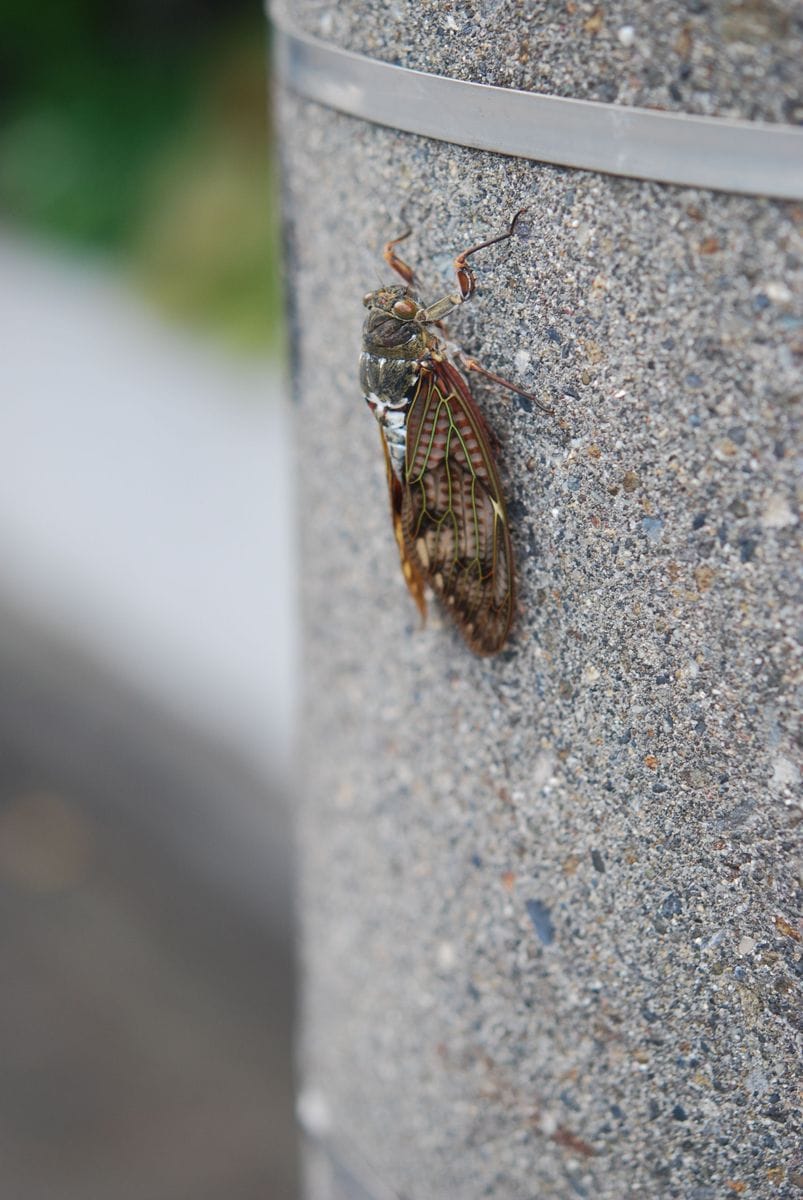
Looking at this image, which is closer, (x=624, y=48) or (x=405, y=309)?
(x=624, y=48)

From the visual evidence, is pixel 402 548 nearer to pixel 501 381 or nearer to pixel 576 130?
pixel 501 381

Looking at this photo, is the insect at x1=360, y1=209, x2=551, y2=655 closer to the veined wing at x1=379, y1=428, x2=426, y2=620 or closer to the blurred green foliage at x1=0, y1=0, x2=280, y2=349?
the veined wing at x1=379, y1=428, x2=426, y2=620

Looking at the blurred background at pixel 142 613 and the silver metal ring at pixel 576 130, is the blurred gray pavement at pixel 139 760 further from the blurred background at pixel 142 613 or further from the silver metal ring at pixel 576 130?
the silver metal ring at pixel 576 130

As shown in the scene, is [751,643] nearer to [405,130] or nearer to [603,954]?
[603,954]

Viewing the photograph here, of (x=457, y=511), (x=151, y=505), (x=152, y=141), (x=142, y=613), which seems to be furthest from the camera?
(x=152, y=141)

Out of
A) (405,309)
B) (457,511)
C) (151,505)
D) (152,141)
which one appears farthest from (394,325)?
(152,141)

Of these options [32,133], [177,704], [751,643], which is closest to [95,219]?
[32,133]
